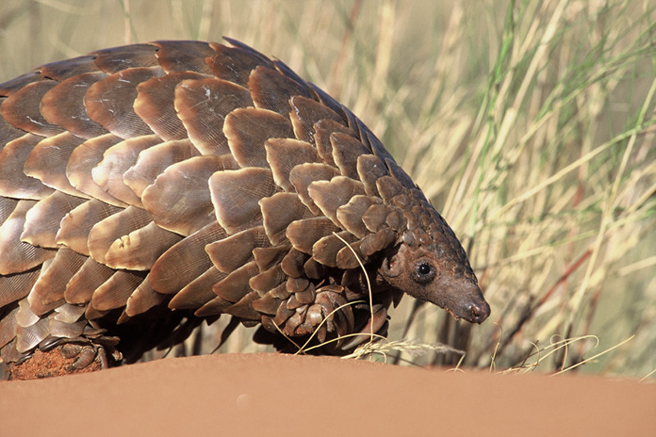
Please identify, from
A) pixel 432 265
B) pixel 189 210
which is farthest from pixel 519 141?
pixel 189 210

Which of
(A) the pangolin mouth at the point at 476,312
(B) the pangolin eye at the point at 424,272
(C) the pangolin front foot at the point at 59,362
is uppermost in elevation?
(B) the pangolin eye at the point at 424,272

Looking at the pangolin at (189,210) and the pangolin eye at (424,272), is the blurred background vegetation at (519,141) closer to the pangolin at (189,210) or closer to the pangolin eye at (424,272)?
the pangolin eye at (424,272)

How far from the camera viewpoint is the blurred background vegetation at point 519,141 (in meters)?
3.24

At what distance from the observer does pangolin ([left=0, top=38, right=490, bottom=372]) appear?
2.23 metres

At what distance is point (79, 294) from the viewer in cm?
225

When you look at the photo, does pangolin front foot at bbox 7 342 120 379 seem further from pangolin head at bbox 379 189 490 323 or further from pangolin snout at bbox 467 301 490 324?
pangolin snout at bbox 467 301 490 324

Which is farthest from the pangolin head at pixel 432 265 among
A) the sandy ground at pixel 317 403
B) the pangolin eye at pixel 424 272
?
the sandy ground at pixel 317 403

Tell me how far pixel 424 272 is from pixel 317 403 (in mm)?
897

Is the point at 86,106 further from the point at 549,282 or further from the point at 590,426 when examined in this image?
the point at 549,282

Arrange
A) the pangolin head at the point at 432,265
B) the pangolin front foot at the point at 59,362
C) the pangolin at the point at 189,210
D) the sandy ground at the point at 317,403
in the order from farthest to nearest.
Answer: the pangolin head at the point at 432,265 < the pangolin front foot at the point at 59,362 < the pangolin at the point at 189,210 < the sandy ground at the point at 317,403

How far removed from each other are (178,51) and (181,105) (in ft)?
1.08

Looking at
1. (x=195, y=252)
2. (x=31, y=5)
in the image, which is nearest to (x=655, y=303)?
(x=195, y=252)

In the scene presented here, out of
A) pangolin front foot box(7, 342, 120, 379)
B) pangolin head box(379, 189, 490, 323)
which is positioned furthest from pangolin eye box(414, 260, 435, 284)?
pangolin front foot box(7, 342, 120, 379)

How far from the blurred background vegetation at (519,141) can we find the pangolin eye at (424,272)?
0.51 meters
